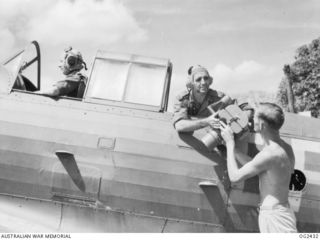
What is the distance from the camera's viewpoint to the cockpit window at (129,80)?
546 centimetres

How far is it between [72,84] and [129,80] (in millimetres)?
954

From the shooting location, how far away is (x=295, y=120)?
5.26m

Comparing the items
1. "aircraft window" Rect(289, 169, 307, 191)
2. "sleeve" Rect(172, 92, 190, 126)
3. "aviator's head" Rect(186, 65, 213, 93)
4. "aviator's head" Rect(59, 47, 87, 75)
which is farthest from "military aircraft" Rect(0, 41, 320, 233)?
"aviator's head" Rect(59, 47, 87, 75)

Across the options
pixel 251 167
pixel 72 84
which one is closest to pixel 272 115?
pixel 251 167

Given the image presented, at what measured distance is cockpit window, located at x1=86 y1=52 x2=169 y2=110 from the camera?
5457 mm

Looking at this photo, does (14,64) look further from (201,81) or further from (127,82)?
(201,81)

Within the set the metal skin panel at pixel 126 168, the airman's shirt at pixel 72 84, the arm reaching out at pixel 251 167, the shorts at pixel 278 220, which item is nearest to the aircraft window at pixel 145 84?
the metal skin panel at pixel 126 168

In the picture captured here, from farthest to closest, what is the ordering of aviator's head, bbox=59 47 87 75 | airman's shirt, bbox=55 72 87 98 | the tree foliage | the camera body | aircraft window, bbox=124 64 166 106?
the tree foliage, aviator's head, bbox=59 47 87 75, airman's shirt, bbox=55 72 87 98, aircraft window, bbox=124 64 166 106, the camera body

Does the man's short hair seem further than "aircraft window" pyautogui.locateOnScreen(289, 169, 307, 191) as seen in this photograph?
No

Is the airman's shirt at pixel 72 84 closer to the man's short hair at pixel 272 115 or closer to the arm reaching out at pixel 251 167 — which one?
the arm reaching out at pixel 251 167

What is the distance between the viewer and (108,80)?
5590 millimetres

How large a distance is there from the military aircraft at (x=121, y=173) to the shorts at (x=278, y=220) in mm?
926

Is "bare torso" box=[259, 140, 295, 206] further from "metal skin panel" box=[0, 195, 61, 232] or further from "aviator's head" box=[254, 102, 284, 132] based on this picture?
"metal skin panel" box=[0, 195, 61, 232]

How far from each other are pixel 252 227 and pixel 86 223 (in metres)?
2.18
